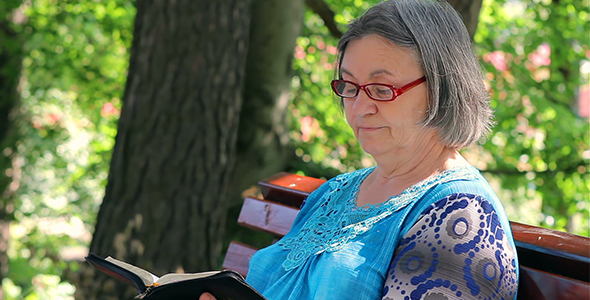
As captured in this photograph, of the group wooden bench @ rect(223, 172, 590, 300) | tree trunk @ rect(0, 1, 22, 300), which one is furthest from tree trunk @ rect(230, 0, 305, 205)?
tree trunk @ rect(0, 1, 22, 300)

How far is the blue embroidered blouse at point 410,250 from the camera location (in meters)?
1.43

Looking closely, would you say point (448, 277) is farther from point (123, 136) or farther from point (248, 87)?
point (248, 87)

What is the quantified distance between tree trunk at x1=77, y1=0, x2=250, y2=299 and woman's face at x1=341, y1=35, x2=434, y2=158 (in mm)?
1467

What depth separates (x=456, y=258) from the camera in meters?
1.43

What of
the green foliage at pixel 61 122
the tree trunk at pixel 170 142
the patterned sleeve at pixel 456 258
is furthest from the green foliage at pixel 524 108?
the patterned sleeve at pixel 456 258

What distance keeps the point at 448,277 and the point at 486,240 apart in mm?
124

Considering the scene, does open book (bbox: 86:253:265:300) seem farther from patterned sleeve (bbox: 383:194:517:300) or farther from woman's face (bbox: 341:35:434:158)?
woman's face (bbox: 341:35:434:158)

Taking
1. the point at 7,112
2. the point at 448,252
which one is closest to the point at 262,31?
the point at 448,252

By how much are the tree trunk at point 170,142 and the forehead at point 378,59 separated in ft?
4.81

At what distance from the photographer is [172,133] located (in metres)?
3.19

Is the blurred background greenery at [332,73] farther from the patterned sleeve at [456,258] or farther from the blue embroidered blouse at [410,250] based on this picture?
the patterned sleeve at [456,258]

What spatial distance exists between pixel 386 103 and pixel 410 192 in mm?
264

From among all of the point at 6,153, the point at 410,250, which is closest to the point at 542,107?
the point at 410,250

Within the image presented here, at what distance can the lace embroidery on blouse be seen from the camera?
5.65 ft
